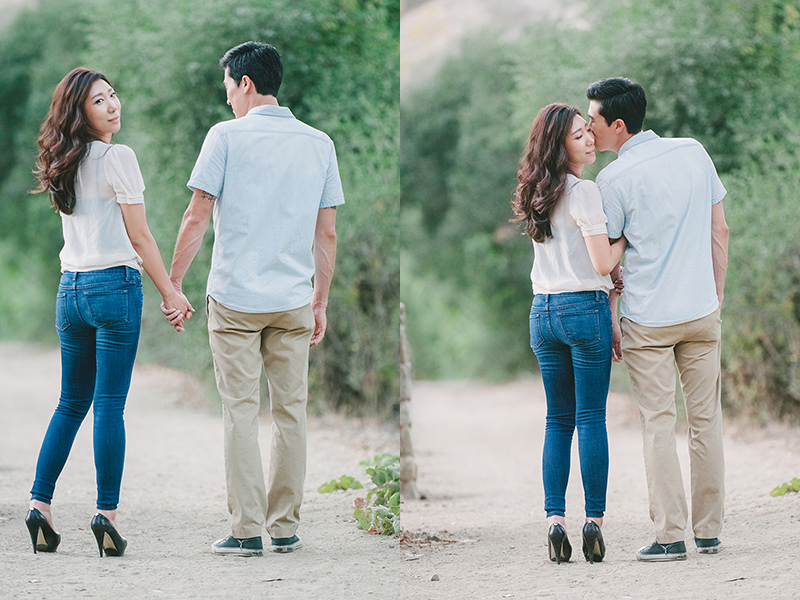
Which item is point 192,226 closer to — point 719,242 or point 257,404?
point 257,404

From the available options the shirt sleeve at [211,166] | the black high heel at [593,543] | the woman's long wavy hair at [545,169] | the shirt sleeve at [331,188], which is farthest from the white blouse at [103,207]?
the black high heel at [593,543]

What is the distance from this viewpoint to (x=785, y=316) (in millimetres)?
6164

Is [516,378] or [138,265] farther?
[516,378]

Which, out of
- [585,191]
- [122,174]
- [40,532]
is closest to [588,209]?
[585,191]

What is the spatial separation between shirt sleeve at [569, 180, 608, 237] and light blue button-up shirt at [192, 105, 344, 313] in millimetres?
903

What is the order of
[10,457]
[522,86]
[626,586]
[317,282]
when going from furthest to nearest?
[522,86] < [10,457] < [317,282] < [626,586]

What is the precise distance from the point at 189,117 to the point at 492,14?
259 inches

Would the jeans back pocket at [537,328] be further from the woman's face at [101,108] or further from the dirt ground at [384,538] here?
the woman's face at [101,108]

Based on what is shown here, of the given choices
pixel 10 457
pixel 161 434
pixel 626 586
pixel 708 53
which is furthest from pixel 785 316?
pixel 10 457

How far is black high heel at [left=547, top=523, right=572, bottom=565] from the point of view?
3.17 meters

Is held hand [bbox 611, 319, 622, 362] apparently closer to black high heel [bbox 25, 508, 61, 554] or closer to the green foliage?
the green foliage

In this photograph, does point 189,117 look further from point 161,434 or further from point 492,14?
point 492,14

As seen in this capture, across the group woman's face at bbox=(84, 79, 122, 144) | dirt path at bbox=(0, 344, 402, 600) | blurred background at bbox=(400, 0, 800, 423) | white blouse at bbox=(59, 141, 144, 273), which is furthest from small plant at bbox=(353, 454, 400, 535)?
blurred background at bbox=(400, 0, 800, 423)

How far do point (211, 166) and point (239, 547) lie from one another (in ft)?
4.22
